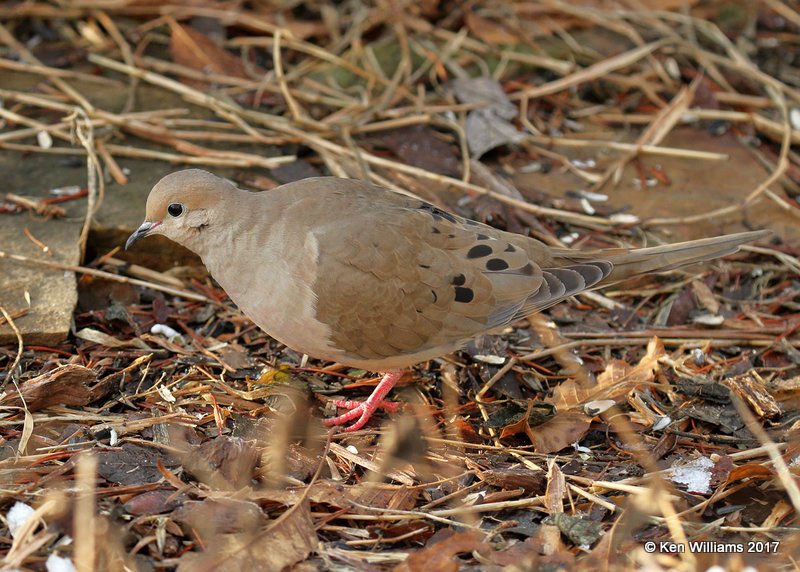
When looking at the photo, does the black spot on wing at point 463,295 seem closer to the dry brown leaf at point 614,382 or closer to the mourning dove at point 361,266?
the mourning dove at point 361,266

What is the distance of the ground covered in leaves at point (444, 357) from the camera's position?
3.08 m

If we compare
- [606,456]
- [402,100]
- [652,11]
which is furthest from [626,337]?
[652,11]

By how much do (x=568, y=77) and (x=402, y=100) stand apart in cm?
110

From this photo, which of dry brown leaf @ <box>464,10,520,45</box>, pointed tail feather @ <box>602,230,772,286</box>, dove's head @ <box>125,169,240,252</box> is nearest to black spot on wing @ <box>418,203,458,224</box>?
pointed tail feather @ <box>602,230,772,286</box>

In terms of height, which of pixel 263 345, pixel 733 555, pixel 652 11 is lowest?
pixel 263 345

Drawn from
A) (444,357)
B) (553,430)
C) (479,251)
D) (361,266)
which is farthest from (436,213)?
(553,430)

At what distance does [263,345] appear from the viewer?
4.26 metres

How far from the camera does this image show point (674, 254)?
3.95m

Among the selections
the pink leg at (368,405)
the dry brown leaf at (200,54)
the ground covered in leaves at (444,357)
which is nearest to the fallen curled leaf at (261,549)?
the ground covered in leaves at (444,357)

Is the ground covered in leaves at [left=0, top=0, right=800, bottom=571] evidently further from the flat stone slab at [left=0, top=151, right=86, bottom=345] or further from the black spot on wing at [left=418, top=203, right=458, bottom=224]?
the black spot on wing at [left=418, top=203, right=458, bottom=224]

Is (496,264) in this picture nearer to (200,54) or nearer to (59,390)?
(59,390)

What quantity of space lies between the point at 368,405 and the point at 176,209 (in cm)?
110

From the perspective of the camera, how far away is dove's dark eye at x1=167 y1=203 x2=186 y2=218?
146 inches

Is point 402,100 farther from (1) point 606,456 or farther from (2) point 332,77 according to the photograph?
(1) point 606,456
